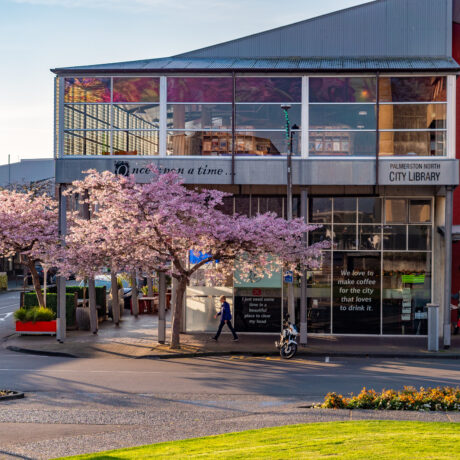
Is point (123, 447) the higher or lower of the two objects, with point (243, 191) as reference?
lower

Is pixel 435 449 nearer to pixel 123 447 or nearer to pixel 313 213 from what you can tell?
pixel 123 447

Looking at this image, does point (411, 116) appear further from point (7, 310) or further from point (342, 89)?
point (7, 310)

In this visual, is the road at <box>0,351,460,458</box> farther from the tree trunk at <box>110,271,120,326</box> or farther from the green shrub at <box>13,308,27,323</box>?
the tree trunk at <box>110,271,120,326</box>

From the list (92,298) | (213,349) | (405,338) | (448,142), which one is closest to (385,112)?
(448,142)

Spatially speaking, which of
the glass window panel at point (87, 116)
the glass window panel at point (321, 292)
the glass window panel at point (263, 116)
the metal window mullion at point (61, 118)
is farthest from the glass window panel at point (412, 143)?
the metal window mullion at point (61, 118)

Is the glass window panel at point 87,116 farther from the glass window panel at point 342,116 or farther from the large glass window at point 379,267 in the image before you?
the large glass window at point 379,267

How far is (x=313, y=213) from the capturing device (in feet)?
84.0

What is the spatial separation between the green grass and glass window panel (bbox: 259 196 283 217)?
50.1 ft

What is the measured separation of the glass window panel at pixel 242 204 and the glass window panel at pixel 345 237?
3399 mm

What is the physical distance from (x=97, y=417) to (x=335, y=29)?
60.9ft

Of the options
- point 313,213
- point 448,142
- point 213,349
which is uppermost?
point 448,142

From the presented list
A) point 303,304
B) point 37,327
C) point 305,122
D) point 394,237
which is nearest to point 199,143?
point 305,122

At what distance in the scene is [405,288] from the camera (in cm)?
2520

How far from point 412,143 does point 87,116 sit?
11.4m
